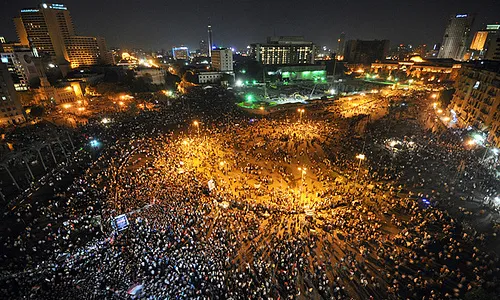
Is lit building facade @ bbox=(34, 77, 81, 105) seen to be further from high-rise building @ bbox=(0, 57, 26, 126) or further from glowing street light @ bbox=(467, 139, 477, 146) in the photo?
glowing street light @ bbox=(467, 139, 477, 146)

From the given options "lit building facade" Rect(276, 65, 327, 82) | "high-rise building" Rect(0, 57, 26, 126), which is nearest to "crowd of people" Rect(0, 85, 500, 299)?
"high-rise building" Rect(0, 57, 26, 126)

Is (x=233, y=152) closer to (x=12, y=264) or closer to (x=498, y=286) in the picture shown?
(x=12, y=264)

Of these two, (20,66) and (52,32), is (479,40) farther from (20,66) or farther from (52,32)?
(52,32)

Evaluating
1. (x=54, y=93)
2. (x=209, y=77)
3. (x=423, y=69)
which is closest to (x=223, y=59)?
(x=209, y=77)

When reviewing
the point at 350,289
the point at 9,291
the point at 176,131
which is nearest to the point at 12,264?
the point at 9,291

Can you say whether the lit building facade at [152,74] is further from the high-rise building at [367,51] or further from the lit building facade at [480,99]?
→ the high-rise building at [367,51]

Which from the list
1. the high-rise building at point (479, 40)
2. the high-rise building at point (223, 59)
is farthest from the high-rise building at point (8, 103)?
the high-rise building at point (479, 40)

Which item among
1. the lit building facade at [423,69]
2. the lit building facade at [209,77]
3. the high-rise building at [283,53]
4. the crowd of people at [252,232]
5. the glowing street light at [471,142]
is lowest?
the crowd of people at [252,232]
